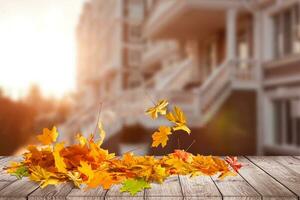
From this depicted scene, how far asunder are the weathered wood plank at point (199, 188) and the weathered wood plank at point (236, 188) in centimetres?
4

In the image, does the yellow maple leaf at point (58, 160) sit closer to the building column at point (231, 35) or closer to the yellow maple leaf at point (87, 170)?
the yellow maple leaf at point (87, 170)

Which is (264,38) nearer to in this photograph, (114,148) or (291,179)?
(114,148)

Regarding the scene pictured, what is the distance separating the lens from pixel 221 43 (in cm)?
1973

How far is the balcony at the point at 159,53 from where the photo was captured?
28189 mm

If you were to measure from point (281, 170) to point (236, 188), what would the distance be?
0.87 metres

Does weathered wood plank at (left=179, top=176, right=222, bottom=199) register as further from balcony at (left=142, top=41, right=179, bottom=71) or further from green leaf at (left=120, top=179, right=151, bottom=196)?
balcony at (left=142, top=41, right=179, bottom=71)

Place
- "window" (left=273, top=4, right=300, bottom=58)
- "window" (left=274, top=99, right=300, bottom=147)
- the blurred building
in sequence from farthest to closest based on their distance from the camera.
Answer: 1. the blurred building
2. "window" (left=273, top=4, right=300, bottom=58)
3. "window" (left=274, top=99, right=300, bottom=147)

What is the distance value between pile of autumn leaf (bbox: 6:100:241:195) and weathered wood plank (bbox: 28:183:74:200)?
0.15ft

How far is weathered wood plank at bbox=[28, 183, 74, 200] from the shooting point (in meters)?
2.72

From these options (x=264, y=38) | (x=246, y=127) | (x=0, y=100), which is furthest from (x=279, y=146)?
(x=0, y=100)

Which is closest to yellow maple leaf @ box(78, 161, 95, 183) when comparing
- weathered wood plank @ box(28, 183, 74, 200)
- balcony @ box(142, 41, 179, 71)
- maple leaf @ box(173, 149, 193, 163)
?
weathered wood plank @ box(28, 183, 74, 200)

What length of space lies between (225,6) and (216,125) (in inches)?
157

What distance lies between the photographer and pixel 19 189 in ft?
9.59

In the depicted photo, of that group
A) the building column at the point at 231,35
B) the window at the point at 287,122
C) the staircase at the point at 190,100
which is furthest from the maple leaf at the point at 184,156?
the building column at the point at 231,35
